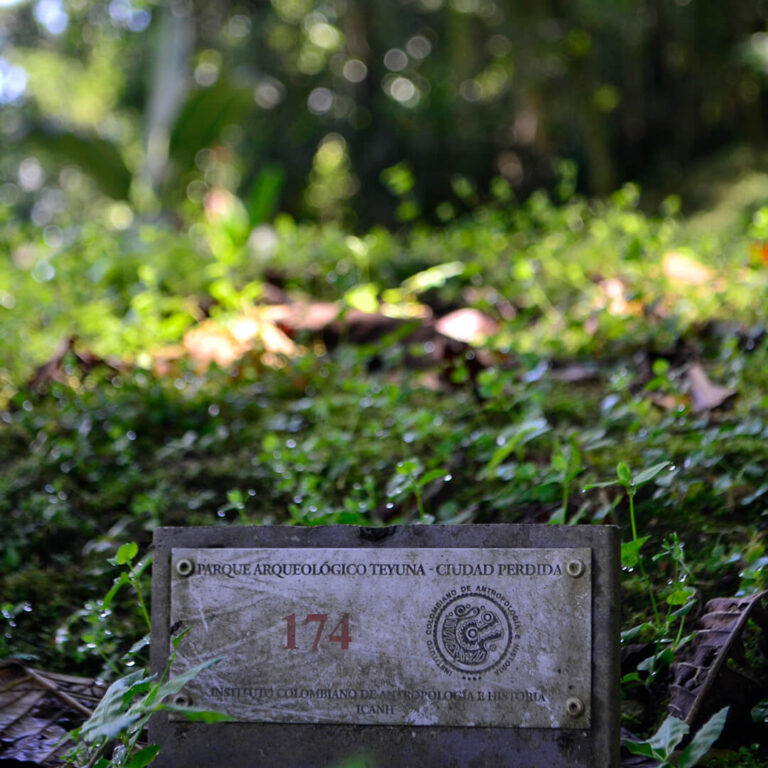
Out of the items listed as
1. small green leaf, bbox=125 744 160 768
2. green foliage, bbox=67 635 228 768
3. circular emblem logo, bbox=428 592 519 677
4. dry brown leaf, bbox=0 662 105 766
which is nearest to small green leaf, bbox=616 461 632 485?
circular emblem logo, bbox=428 592 519 677

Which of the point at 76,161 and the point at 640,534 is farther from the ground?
the point at 76,161

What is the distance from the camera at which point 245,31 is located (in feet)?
42.6

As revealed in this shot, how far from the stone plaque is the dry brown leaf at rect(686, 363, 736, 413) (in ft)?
3.58

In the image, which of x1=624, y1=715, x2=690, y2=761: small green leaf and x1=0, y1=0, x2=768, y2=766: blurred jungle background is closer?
x1=624, y1=715, x2=690, y2=761: small green leaf

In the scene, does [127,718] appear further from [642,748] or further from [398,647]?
[642,748]

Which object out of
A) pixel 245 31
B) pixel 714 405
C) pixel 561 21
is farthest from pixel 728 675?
pixel 245 31

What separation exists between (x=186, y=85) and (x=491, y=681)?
36.2 ft

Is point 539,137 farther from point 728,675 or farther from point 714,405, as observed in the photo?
point 728,675

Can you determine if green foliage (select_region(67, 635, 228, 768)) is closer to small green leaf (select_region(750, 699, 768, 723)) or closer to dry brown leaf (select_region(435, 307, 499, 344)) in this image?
small green leaf (select_region(750, 699, 768, 723))

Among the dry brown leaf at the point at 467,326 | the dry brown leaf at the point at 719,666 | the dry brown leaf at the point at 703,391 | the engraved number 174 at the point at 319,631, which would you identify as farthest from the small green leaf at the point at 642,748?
the dry brown leaf at the point at 467,326

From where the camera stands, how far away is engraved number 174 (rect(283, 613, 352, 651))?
1496mm

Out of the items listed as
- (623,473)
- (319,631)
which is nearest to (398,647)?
(319,631)

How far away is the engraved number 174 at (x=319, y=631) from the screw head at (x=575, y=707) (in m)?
0.35

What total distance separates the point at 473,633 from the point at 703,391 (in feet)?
4.24
